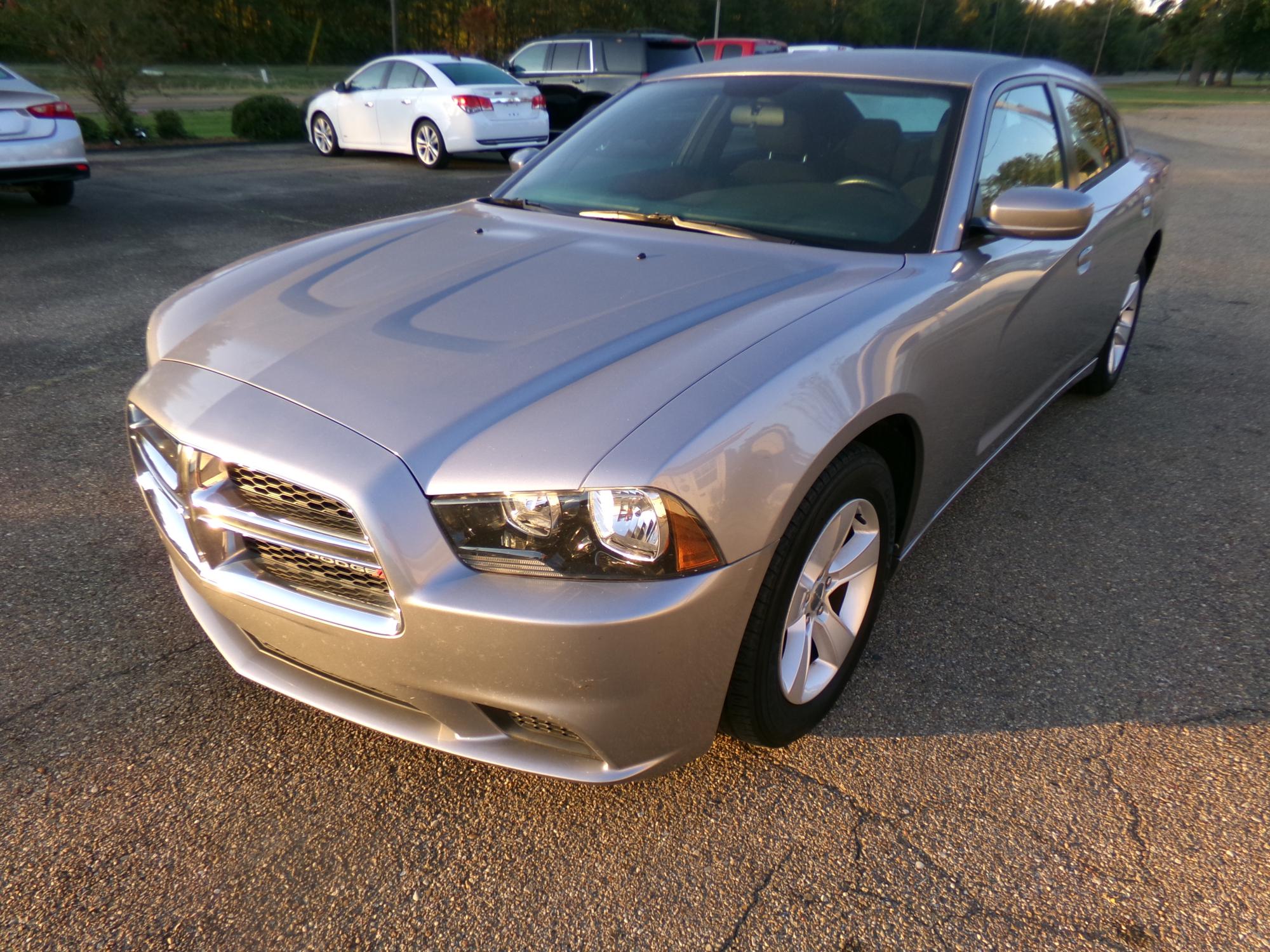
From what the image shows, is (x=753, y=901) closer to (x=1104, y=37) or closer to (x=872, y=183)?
(x=872, y=183)

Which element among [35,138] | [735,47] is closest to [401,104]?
[35,138]

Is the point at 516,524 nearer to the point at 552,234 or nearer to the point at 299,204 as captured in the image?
the point at 552,234

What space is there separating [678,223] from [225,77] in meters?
39.6

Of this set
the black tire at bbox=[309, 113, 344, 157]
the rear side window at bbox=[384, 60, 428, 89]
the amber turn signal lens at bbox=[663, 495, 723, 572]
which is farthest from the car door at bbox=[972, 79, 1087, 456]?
the black tire at bbox=[309, 113, 344, 157]

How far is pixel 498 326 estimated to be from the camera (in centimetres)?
227

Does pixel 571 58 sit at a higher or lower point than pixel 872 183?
lower

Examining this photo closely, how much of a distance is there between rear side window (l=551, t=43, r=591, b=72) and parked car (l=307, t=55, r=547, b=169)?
2217 millimetres

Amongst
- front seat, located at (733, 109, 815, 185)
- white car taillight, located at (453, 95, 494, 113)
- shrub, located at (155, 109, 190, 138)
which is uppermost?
front seat, located at (733, 109, 815, 185)

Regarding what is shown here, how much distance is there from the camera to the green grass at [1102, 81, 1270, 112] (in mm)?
36575

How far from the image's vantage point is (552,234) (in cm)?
296

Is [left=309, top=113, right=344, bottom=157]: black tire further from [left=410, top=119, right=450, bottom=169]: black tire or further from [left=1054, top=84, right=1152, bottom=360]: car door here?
[left=1054, top=84, right=1152, bottom=360]: car door

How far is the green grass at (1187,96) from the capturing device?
120 ft

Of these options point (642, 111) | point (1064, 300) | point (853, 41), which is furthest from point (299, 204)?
point (853, 41)

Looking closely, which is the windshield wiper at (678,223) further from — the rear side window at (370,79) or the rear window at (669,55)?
the rear window at (669,55)
